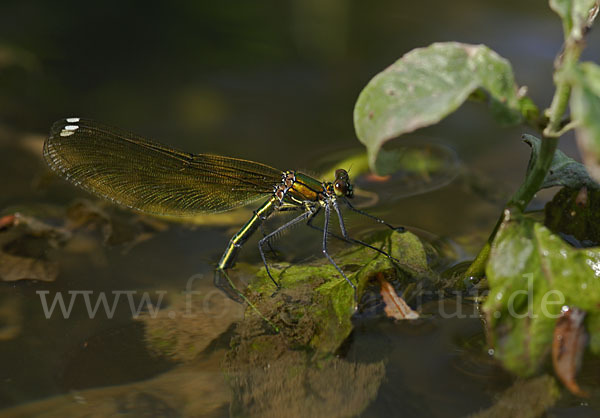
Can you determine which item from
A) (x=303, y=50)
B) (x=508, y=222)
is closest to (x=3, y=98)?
(x=303, y=50)

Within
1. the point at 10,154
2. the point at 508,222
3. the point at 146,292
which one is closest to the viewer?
the point at 508,222

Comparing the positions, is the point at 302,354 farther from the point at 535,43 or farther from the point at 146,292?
the point at 535,43

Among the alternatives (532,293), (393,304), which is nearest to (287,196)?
(393,304)

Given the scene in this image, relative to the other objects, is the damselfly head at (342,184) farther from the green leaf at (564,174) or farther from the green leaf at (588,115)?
the green leaf at (588,115)

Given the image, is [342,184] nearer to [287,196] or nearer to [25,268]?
[287,196]

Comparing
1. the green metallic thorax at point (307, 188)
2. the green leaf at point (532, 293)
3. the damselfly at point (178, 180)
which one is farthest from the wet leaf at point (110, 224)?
the green leaf at point (532, 293)

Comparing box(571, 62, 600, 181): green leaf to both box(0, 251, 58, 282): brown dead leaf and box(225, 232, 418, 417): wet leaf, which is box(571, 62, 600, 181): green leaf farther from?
box(0, 251, 58, 282): brown dead leaf
